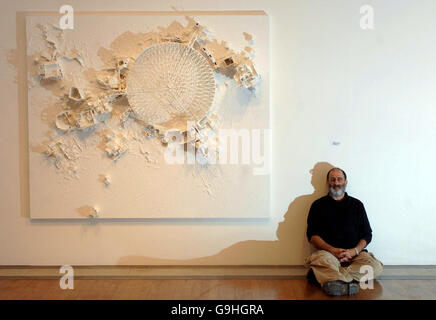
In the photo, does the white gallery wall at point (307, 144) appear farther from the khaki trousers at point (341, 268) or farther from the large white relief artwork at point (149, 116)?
the khaki trousers at point (341, 268)

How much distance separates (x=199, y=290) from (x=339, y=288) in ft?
3.27

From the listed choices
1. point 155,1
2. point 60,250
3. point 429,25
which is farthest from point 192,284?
point 429,25

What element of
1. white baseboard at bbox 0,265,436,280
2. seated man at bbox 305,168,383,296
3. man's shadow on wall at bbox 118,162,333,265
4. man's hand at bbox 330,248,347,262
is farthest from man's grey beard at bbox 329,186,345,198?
white baseboard at bbox 0,265,436,280

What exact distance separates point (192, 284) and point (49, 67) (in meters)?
2.04

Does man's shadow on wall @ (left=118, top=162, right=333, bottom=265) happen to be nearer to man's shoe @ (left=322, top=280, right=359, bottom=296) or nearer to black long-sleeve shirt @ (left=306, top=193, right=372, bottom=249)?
black long-sleeve shirt @ (left=306, top=193, right=372, bottom=249)

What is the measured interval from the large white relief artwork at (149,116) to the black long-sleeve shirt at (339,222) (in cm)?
40

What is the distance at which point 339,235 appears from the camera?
321 centimetres

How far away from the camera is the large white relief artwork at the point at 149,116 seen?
3289 mm

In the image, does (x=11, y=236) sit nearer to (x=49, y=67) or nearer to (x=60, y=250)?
(x=60, y=250)

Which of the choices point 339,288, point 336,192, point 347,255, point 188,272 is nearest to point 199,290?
point 188,272

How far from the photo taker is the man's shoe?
2.90 meters

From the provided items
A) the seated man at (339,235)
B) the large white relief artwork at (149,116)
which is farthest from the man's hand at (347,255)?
the large white relief artwork at (149,116)

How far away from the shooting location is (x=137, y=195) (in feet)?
11.1
